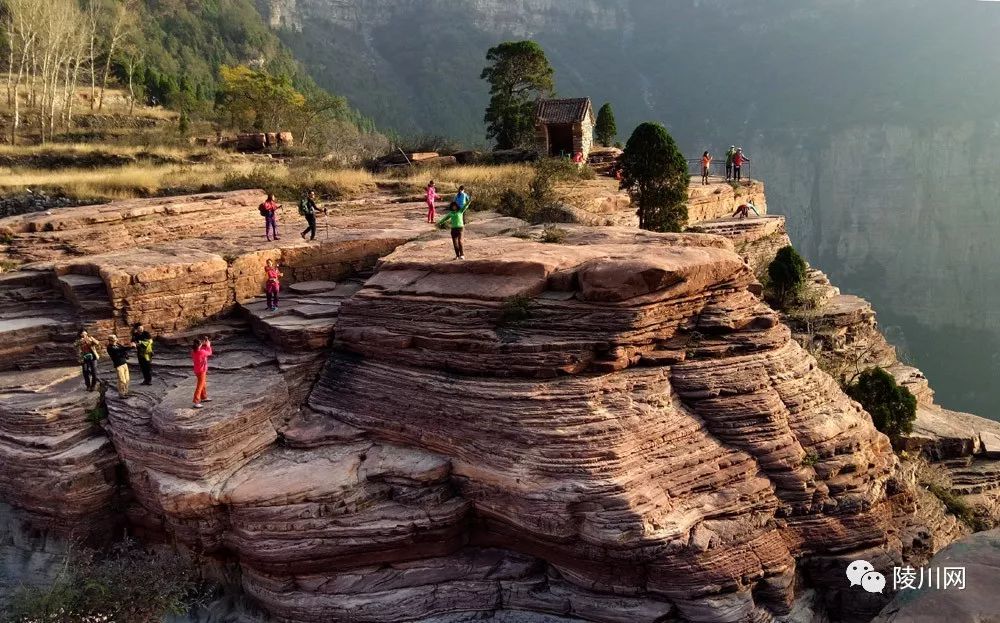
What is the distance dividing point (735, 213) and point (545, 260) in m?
19.8

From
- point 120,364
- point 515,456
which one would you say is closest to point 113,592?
point 120,364

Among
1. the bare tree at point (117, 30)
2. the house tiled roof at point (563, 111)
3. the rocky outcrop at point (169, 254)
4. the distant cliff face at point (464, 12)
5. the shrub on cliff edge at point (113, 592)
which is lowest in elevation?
the shrub on cliff edge at point (113, 592)

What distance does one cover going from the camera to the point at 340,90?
9562 cm

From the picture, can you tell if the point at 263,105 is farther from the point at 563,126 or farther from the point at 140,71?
the point at 140,71

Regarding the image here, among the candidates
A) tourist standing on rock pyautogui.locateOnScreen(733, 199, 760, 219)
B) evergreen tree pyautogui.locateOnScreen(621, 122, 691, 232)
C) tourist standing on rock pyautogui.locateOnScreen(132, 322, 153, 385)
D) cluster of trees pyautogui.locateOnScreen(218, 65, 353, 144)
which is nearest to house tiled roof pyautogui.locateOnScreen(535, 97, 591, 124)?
tourist standing on rock pyautogui.locateOnScreen(733, 199, 760, 219)

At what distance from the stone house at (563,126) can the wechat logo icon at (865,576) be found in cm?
2416

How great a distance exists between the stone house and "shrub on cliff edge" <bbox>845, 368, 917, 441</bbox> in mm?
19718

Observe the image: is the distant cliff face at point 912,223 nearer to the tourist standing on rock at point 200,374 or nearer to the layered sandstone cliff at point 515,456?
the layered sandstone cliff at point 515,456

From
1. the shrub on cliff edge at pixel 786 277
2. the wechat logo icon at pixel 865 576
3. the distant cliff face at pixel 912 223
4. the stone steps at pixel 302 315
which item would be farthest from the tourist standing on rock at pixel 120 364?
the distant cliff face at pixel 912 223

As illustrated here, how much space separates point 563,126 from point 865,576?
2603 centimetres

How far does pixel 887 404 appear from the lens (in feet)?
49.7

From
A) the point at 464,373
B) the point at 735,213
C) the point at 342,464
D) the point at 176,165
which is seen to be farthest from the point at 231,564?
the point at 735,213

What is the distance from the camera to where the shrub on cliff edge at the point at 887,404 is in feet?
49.4

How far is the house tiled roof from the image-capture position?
32.2m
